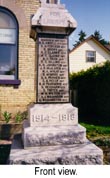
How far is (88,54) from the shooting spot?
25453 mm

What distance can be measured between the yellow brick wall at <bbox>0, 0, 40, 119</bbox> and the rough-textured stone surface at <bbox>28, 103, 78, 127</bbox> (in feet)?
13.4

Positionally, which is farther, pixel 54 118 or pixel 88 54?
pixel 88 54

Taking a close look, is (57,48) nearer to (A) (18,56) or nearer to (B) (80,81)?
(A) (18,56)

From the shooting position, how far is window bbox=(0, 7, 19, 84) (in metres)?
9.16

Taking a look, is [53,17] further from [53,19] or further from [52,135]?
[52,135]

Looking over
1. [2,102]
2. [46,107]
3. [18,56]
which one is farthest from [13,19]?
[46,107]

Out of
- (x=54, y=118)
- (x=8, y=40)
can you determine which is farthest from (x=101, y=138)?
(x=8, y=40)

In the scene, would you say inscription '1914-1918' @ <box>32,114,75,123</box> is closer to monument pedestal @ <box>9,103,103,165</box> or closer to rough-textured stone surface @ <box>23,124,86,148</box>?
monument pedestal @ <box>9,103,103,165</box>

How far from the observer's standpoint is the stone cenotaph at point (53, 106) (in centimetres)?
429

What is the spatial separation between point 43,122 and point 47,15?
2004 millimetres

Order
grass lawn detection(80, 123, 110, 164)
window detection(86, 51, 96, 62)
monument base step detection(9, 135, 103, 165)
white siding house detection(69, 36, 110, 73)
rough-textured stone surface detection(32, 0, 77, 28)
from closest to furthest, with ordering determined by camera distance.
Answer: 1. monument base step detection(9, 135, 103, 165)
2. rough-textured stone surface detection(32, 0, 77, 28)
3. grass lawn detection(80, 123, 110, 164)
4. white siding house detection(69, 36, 110, 73)
5. window detection(86, 51, 96, 62)

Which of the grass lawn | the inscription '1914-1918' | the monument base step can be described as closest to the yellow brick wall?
the grass lawn

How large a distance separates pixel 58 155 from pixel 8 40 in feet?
19.8

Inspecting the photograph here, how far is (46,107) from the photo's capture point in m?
4.88
